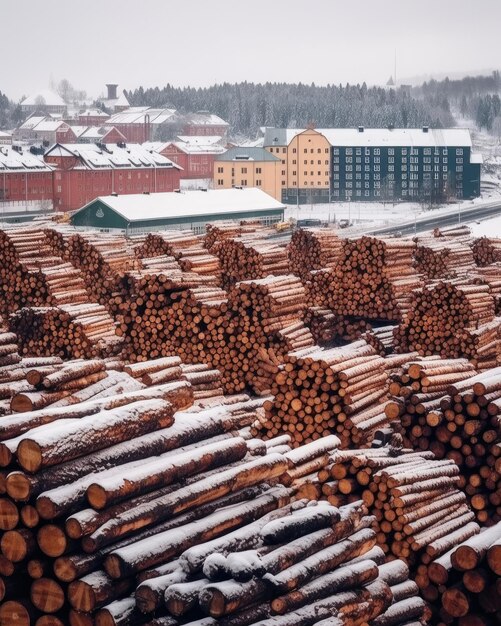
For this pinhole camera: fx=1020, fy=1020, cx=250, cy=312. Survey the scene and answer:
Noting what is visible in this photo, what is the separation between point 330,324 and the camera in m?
22.8

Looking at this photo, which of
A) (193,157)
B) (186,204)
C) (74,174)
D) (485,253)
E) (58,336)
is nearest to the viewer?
(58,336)

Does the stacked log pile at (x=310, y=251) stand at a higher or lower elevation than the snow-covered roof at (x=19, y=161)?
lower

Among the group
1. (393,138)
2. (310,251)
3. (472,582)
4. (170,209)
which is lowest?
(472,582)

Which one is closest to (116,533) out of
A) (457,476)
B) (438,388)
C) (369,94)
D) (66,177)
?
(457,476)

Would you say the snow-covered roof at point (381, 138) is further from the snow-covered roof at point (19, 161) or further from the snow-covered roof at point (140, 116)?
the snow-covered roof at point (140, 116)

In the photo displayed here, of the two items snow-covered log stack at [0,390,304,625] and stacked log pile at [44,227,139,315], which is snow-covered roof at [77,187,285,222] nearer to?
stacked log pile at [44,227,139,315]

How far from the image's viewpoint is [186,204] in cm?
6028

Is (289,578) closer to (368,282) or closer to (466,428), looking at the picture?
(466,428)

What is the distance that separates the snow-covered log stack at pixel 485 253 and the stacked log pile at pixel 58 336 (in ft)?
49.5

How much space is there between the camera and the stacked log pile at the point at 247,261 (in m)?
26.1

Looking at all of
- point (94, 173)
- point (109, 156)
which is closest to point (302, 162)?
point (109, 156)

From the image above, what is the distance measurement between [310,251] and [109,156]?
2361 inches

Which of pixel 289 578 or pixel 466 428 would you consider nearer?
pixel 289 578

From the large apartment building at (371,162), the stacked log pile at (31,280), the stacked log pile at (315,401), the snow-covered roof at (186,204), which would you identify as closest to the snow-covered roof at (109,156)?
the snow-covered roof at (186,204)
